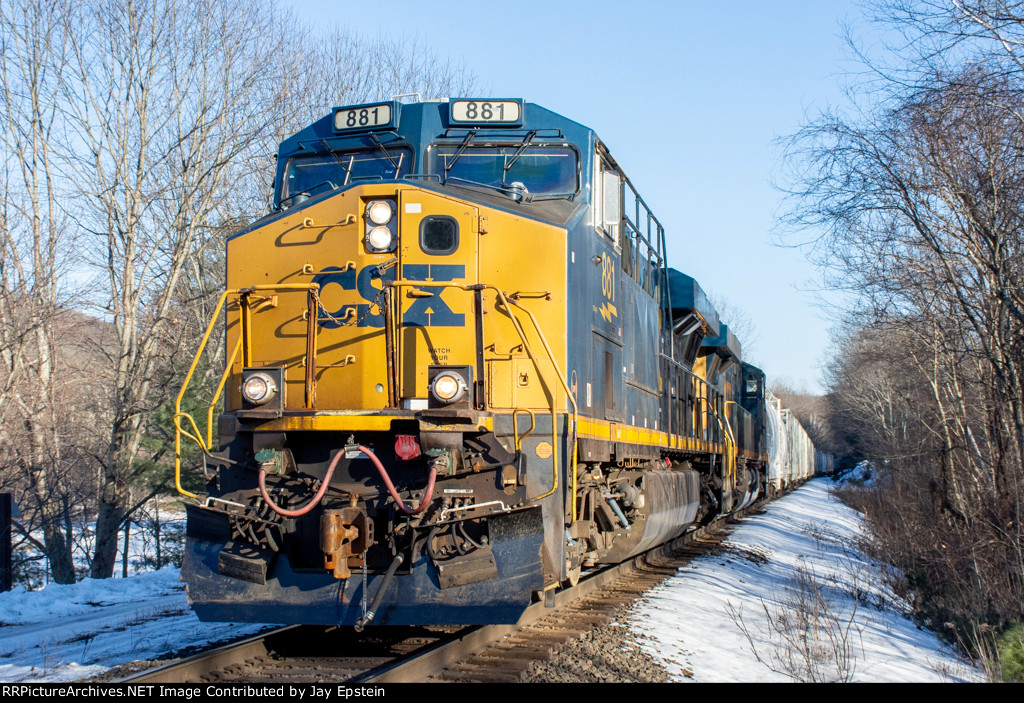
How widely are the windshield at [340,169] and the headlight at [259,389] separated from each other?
1.91 metres

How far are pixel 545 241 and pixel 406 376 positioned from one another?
4.52 ft

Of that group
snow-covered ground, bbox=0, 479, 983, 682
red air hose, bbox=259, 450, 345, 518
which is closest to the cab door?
red air hose, bbox=259, 450, 345, 518

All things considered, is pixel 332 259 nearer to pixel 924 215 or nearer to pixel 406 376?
pixel 406 376

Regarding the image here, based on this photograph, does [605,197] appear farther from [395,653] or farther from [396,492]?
[395,653]

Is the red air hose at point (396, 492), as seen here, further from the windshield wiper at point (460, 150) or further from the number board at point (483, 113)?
the number board at point (483, 113)

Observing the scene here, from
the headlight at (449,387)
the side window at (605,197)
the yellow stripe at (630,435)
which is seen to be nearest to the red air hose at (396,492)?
the headlight at (449,387)

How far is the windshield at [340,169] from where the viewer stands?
22.6ft

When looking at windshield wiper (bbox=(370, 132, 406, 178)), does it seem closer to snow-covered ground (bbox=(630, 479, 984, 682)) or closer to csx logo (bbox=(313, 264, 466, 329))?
csx logo (bbox=(313, 264, 466, 329))

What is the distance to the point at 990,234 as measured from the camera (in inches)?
382

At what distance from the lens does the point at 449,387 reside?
213 inches

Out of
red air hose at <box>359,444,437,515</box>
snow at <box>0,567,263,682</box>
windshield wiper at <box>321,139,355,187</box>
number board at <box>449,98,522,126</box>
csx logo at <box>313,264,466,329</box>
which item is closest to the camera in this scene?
red air hose at <box>359,444,437,515</box>

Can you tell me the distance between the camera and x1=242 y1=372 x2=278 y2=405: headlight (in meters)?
5.62

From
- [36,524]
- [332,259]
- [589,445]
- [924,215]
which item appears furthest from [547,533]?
[36,524]

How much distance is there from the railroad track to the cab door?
68.1 inches
